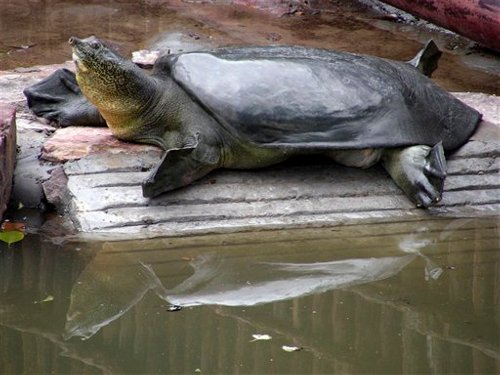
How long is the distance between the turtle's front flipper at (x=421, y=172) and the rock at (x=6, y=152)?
1.91m

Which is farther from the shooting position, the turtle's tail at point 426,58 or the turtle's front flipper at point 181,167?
the turtle's tail at point 426,58

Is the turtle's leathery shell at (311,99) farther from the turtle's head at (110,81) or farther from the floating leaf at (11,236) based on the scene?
the floating leaf at (11,236)

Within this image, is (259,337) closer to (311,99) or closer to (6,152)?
(311,99)

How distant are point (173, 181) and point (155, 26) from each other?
3978 mm

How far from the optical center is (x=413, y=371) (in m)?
3.51

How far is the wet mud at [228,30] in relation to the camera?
7555 mm

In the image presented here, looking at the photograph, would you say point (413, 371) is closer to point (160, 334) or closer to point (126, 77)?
point (160, 334)

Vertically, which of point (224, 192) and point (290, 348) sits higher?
point (290, 348)

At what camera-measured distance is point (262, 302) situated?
13.1 ft

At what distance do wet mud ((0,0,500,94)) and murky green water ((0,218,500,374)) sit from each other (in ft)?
9.46

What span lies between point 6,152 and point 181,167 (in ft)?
2.72

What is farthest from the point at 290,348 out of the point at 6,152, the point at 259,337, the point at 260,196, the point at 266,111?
the point at 6,152

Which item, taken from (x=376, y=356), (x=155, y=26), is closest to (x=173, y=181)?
(x=376, y=356)

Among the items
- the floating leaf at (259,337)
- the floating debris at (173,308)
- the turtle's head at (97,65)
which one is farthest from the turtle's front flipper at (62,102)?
the floating leaf at (259,337)
